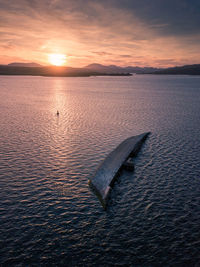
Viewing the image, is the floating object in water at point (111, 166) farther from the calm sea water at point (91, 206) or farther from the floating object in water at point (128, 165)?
the calm sea water at point (91, 206)

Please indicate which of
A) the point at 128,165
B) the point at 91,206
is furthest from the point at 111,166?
the point at 91,206

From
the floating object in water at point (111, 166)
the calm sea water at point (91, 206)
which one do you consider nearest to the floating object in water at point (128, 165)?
the floating object in water at point (111, 166)

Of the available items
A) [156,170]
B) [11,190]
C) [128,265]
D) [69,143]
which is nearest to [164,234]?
[128,265]

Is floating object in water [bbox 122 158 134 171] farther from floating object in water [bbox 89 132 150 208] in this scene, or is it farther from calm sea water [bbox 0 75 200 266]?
calm sea water [bbox 0 75 200 266]

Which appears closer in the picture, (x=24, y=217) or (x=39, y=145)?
(x=24, y=217)

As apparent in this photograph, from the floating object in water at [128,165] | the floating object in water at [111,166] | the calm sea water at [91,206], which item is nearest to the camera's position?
the calm sea water at [91,206]

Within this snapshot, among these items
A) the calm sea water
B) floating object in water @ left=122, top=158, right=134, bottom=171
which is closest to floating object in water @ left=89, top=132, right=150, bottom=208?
floating object in water @ left=122, top=158, right=134, bottom=171

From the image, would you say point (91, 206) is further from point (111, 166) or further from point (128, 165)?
point (128, 165)

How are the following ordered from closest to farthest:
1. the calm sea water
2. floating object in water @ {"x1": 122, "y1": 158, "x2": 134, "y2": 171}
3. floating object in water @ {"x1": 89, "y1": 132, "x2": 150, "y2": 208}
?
1. the calm sea water
2. floating object in water @ {"x1": 89, "y1": 132, "x2": 150, "y2": 208}
3. floating object in water @ {"x1": 122, "y1": 158, "x2": 134, "y2": 171}

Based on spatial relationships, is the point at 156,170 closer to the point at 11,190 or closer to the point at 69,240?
the point at 69,240
